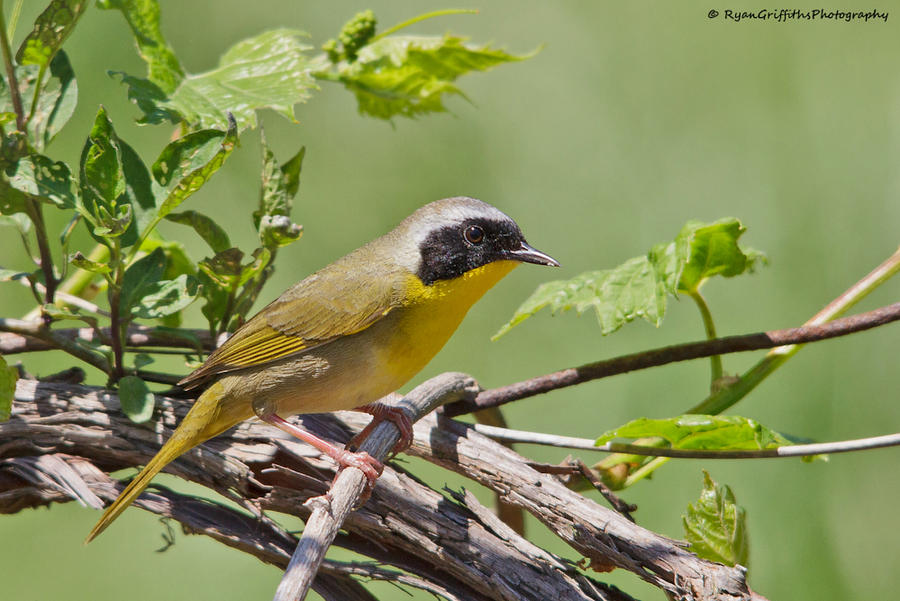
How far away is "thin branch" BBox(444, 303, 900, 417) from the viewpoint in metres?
2.15

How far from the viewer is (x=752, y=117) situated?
3838 mm

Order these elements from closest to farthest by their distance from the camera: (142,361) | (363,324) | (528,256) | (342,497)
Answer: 1. (342,497)
2. (142,361)
3. (363,324)
4. (528,256)

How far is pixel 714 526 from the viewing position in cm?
205

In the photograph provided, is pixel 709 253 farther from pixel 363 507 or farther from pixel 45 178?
pixel 45 178

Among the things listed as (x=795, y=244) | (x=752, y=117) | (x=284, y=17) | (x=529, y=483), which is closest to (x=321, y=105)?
Answer: (x=284, y=17)

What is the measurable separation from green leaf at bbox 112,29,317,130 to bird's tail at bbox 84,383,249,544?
0.71 metres

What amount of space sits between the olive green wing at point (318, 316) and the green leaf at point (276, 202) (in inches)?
13.0

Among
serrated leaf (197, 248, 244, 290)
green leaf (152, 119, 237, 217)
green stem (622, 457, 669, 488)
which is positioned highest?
green leaf (152, 119, 237, 217)

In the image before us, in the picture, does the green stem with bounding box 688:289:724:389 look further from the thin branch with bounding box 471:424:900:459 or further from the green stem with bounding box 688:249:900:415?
the thin branch with bounding box 471:424:900:459

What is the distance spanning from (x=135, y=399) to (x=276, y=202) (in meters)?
0.64

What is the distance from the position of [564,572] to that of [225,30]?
316cm

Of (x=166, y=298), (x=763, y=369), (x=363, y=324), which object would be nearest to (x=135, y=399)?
(x=166, y=298)

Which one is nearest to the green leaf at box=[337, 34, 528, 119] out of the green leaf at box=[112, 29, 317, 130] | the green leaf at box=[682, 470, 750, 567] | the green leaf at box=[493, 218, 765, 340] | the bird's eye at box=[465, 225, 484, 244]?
the green leaf at box=[112, 29, 317, 130]

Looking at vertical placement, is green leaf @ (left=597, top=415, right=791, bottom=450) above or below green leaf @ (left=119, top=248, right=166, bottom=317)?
above
